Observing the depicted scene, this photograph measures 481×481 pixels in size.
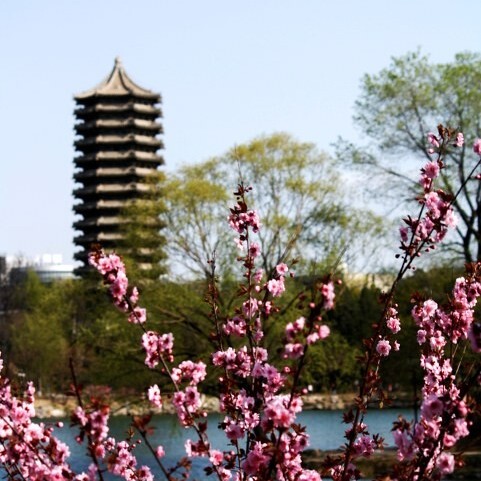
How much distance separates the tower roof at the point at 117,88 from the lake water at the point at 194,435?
38.0 metres

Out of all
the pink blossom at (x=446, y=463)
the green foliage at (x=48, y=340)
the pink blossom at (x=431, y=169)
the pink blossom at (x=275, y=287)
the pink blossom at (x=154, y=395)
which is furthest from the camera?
the green foliage at (x=48, y=340)

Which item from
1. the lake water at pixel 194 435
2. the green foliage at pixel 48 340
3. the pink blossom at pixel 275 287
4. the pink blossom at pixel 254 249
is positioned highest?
the pink blossom at pixel 254 249

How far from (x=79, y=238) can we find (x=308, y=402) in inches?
1266

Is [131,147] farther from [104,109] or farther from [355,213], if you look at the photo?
[355,213]

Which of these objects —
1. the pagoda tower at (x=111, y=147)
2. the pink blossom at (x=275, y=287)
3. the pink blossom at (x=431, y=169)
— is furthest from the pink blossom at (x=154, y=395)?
the pagoda tower at (x=111, y=147)

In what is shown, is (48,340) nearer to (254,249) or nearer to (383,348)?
(254,249)

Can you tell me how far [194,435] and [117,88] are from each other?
190 feet

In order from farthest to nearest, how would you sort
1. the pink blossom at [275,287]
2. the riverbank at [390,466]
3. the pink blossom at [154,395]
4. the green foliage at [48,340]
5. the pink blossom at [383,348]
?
1. the green foliage at [48,340]
2. the riverbank at [390,466]
3. the pink blossom at [383,348]
4. the pink blossom at [275,287]
5. the pink blossom at [154,395]

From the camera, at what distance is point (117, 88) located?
89.6 m

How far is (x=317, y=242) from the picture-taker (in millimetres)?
34438

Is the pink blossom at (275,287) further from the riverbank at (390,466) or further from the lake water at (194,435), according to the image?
the lake water at (194,435)

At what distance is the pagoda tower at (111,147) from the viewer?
283 ft

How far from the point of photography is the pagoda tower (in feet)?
283

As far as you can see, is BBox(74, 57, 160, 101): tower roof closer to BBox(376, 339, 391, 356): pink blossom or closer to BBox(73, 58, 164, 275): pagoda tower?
BBox(73, 58, 164, 275): pagoda tower
